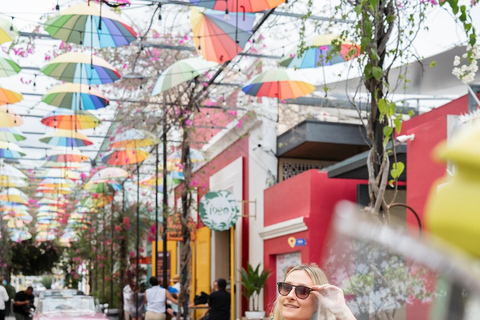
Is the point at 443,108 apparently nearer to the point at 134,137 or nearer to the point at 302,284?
the point at 134,137

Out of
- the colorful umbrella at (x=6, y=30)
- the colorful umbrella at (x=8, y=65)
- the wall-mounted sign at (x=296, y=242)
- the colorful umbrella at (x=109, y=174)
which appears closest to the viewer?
the colorful umbrella at (x=6, y=30)

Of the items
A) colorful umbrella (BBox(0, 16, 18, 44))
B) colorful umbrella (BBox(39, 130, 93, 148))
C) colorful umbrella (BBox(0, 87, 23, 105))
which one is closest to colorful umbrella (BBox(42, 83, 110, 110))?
colorful umbrella (BBox(0, 87, 23, 105))

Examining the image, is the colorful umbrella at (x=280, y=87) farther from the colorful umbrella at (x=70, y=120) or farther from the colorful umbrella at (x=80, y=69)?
the colorful umbrella at (x=70, y=120)

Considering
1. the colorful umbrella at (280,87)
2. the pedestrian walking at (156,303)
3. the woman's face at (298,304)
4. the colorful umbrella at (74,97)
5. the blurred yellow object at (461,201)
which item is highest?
the colorful umbrella at (280,87)

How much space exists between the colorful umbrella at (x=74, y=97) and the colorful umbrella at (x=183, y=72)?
187cm

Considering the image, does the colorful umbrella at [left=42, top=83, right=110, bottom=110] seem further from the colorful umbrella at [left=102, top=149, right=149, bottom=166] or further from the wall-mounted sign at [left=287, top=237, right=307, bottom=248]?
the wall-mounted sign at [left=287, top=237, right=307, bottom=248]

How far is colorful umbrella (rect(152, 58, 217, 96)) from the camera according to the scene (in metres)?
13.5

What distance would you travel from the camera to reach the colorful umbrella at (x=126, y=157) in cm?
2075

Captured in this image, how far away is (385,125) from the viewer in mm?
5559

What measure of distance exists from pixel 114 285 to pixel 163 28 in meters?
18.1

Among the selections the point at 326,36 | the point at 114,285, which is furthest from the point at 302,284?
the point at 114,285

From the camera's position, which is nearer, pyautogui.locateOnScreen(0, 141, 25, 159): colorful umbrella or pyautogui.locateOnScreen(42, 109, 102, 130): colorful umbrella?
pyautogui.locateOnScreen(42, 109, 102, 130): colorful umbrella

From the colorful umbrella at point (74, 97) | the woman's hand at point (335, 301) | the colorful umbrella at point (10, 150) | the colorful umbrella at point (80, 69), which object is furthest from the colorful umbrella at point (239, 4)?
the colorful umbrella at point (10, 150)

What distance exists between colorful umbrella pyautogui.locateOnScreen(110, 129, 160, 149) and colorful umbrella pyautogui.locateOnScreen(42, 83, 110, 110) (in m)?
3.31
